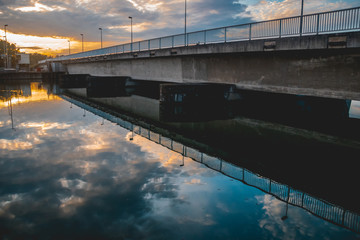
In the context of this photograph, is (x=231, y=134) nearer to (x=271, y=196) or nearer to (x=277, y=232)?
(x=271, y=196)

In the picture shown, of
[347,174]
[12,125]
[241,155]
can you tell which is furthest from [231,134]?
[12,125]

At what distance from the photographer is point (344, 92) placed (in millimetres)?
13875

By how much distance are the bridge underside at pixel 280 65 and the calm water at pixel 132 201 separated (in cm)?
885

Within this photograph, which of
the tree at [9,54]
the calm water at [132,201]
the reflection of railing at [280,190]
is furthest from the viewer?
the tree at [9,54]

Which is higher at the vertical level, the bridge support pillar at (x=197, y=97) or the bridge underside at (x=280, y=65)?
the bridge underside at (x=280, y=65)

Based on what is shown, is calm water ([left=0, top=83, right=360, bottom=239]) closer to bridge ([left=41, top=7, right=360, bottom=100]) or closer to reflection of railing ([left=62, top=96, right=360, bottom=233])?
reflection of railing ([left=62, top=96, right=360, bottom=233])

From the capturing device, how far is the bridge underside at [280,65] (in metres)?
13.6

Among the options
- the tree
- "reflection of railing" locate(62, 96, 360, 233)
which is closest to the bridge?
"reflection of railing" locate(62, 96, 360, 233)

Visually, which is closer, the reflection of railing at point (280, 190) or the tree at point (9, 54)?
the reflection of railing at point (280, 190)

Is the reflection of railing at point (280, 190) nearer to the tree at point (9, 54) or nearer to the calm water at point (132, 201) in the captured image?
the calm water at point (132, 201)

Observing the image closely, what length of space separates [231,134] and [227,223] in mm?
8281

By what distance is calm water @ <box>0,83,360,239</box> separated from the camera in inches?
206

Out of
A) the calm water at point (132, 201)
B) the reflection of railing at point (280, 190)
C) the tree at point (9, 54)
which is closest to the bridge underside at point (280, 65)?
the reflection of railing at point (280, 190)

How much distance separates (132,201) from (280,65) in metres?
13.8
